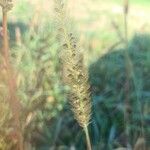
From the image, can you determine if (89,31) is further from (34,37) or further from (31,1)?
(34,37)

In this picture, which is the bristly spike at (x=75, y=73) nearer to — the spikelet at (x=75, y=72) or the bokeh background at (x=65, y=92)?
the spikelet at (x=75, y=72)

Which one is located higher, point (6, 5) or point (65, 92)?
point (6, 5)

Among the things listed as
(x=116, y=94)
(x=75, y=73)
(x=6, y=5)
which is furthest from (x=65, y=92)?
(x=6, y=5)

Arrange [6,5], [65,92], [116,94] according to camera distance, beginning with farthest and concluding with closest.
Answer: [116,94]
[65,92]
[6,5]

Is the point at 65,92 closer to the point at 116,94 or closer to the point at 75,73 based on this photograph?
the point at 116,94

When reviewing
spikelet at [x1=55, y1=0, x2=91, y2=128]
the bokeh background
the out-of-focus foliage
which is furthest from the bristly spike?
the out-of-focus foliage

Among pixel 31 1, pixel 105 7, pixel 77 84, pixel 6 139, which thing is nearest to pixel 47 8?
pixel 31 1
